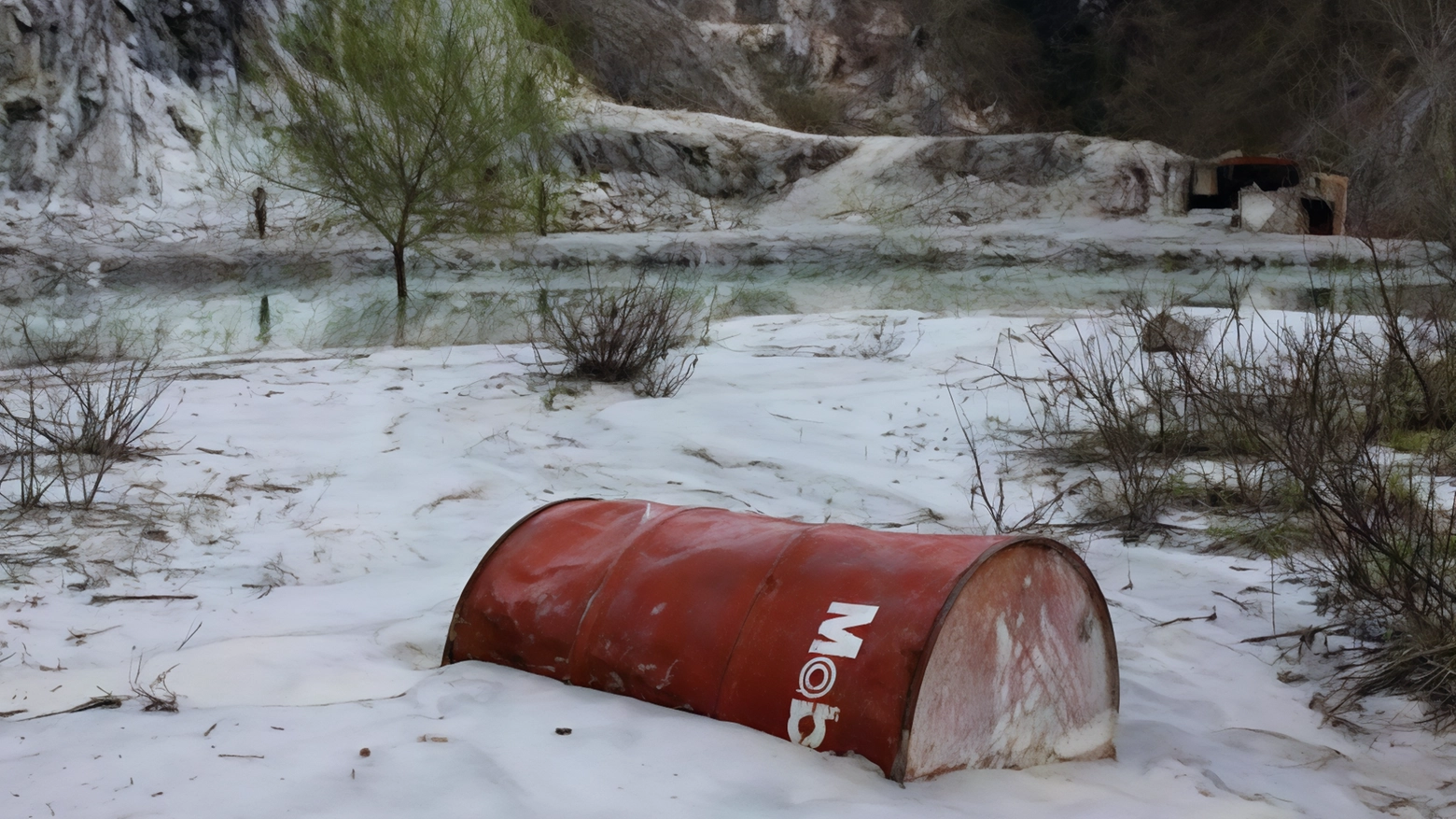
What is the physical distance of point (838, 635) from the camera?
217cm

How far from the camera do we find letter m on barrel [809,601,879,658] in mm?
2143

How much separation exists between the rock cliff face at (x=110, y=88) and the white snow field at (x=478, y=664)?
40.7ft

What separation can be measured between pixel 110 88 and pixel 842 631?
18372mm

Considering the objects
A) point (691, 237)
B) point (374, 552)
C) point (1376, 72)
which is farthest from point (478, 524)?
point (1376, 72)

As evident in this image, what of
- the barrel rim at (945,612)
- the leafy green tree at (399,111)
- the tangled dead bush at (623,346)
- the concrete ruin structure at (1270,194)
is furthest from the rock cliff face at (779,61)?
the barrel rim at (945,612)

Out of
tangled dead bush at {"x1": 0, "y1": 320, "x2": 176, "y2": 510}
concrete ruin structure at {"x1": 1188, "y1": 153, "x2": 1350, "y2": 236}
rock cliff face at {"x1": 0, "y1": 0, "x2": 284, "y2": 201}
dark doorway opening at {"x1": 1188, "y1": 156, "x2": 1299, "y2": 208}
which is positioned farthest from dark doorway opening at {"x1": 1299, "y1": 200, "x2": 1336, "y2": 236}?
rock cliff face at {"x1": 0, "y1": 0, "x2": 284, "y2": 201}

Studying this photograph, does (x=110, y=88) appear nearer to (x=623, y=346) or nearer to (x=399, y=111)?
(x=399, y=111)

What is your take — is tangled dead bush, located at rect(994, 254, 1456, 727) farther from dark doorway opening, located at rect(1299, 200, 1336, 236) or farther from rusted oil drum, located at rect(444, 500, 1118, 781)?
dark doorway opening, located at rect(1299, 200, 1336, 236)

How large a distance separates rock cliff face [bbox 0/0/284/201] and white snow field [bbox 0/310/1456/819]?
40.7 ft

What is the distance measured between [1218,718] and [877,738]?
108 cm

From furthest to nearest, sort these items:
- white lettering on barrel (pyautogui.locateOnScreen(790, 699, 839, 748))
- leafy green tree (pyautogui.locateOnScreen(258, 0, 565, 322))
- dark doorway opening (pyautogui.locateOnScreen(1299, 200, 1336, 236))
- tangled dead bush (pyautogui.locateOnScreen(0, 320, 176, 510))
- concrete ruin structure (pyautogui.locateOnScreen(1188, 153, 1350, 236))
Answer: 1. dark doorway opening (pyautogui.locateOnScreen(1299, 200, 1336, 236))
2. concrete ruin structure (pyautogui.locateOnScreen(1188, 153, 1350, 236))
3. leafy green tree (pyautogui.locateOnScreen(258, 0, 565, 322))
4. tangled dead bush (pyautogui.locateOnScreen(0, 320, 176, 510))
5. white lettering on barrel (pyautogui.locateOnScreen(790, 699, 839, 748))

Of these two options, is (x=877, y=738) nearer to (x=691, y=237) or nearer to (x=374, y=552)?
(x=374, y=552)

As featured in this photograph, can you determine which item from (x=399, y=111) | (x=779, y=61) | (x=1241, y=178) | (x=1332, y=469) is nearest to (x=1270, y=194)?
(x=1241, y=178)

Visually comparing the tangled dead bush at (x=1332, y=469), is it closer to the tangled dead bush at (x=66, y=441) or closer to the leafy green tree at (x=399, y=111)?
the tangled dead bush at (x=66, y=441)
